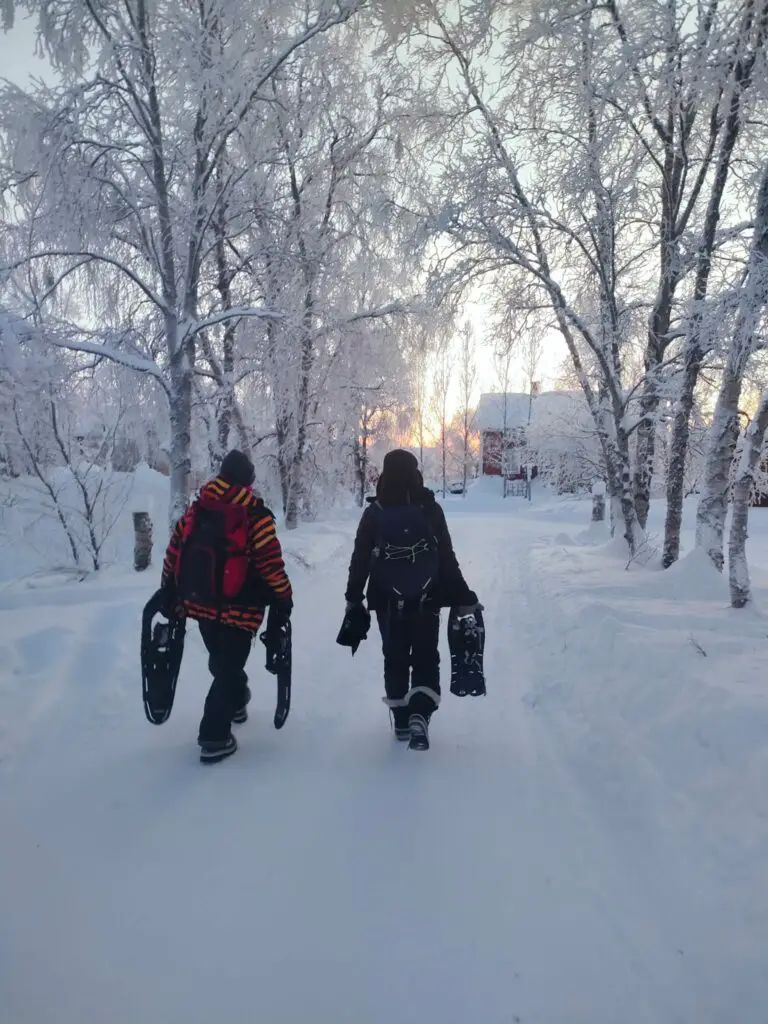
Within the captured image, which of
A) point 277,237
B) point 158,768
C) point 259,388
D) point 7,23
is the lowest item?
point 158,768

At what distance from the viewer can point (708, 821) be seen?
106 inches

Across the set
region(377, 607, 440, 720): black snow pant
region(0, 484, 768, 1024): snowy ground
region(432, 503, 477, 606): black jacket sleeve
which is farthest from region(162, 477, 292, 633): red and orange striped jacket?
region(432, 503, 477, 606): black jacket sleeve

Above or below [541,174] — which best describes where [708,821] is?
below

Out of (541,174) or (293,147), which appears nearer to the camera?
(541,174)

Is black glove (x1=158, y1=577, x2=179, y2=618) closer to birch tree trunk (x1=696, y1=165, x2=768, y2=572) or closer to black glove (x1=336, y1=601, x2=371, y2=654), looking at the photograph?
black glove (x1=336, y1=601, x2=371, y2=654)

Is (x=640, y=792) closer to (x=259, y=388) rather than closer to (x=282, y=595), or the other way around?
(x=282, y=595)

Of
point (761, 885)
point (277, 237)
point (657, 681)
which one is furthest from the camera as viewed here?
point (277, 237)

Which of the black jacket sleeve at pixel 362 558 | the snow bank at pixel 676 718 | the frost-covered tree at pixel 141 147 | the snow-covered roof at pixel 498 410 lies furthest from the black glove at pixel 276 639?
the snow-covered roof at pixel 498 410

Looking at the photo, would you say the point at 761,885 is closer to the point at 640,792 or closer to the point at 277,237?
the point at 640,792

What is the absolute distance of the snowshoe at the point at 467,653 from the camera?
365 centimetres

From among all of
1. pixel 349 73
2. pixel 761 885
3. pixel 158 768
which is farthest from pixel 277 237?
pixel 761 885

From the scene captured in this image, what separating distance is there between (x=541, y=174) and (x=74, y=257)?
628 cm

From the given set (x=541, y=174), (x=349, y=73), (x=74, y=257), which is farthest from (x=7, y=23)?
(x=541, y=174)

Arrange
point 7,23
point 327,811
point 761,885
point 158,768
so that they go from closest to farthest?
point 761,885 < point 327,811 < point 158,768 < point 7,23
